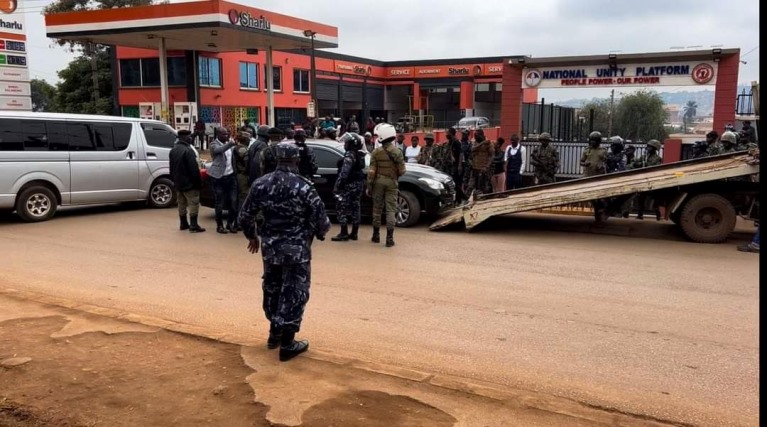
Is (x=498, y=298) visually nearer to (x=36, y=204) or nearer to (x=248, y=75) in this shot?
(x=36, y=204)

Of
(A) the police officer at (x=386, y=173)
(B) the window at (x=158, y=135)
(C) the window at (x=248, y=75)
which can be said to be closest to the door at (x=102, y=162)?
(B) the window at (x=158, y=135)

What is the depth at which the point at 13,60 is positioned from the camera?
1698 cm

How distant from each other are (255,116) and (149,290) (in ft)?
110

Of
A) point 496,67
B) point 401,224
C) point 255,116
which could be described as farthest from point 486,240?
point 496,67

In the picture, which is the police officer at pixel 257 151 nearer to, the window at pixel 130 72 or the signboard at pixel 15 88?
the signboard at pixel 15 88

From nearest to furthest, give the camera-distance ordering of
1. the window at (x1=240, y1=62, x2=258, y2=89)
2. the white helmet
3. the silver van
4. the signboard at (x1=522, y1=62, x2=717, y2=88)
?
the white helmet < the silver van < the signboard at (x1=522, y1=62, x2=717, y2=88) < the window at (x1=240, y1=62, x2=258, y2=89)

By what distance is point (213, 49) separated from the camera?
33.6 metres

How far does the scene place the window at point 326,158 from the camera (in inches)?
449

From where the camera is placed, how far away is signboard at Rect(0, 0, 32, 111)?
658 inches

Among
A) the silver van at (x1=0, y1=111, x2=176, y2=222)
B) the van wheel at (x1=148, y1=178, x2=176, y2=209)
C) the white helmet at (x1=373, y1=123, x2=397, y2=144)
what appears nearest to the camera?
the white helmet at (x1=373, y1=123, x2=397, y2=144)

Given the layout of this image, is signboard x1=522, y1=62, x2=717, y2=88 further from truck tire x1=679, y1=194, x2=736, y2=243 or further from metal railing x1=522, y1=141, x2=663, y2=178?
truck tire x1=679, y1=194, x2=736, y2=243

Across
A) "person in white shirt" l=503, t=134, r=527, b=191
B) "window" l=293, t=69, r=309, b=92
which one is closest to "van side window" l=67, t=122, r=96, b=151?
"person in white shirt" l=503, t=134, r=527, b=191

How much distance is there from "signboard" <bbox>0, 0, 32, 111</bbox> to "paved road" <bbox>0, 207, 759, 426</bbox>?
7.79 metres

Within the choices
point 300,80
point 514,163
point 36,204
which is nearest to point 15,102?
point 36,204
